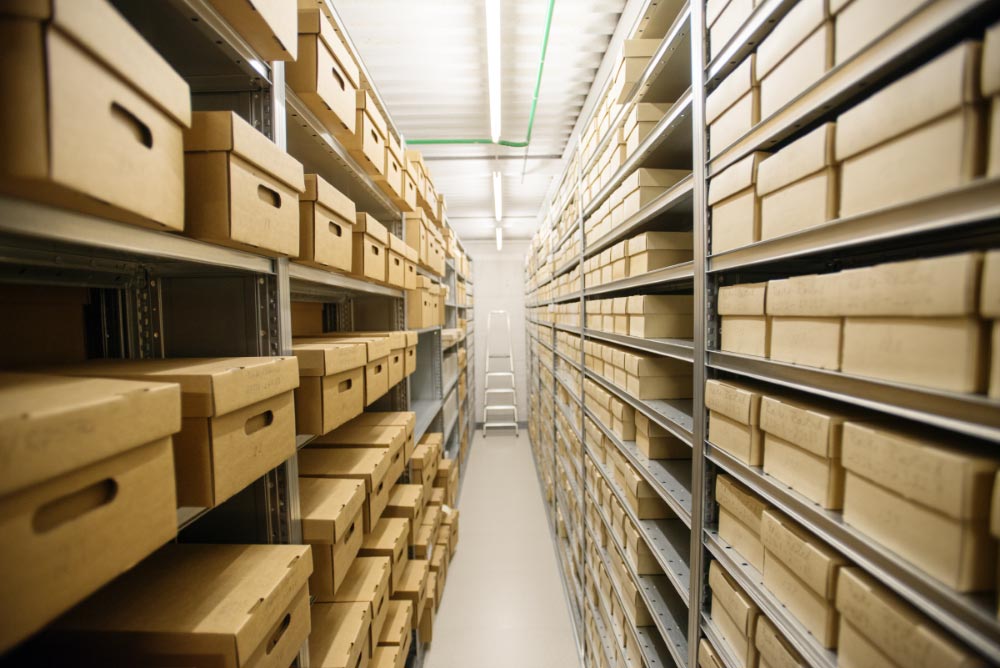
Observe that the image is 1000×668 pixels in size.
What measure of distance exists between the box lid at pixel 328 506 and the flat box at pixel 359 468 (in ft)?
0.13

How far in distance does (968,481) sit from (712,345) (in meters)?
0.54

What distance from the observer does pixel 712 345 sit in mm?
958

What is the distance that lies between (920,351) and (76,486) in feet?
3.23

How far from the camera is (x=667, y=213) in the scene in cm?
155

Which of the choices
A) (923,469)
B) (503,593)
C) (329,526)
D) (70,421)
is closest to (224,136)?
(70,421)

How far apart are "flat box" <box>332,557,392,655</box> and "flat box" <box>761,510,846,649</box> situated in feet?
3.75

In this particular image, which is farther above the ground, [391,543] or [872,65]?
[872,65]

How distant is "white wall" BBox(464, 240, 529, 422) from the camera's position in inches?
260

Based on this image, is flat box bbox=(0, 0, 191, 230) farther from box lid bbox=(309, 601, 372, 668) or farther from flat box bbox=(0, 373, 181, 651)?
box lid bbox=(309, 601, 372, 668)

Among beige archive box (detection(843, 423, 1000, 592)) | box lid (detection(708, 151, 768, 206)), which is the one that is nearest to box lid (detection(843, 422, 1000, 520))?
beige archive box (detection(843, 423, 1000, 592))

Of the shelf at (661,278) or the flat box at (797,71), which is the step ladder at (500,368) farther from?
the flat box at (797,71)

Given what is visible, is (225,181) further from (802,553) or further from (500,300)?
(500,300)

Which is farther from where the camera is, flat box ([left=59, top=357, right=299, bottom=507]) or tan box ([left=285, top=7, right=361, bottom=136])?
tan box ([left=285, top=7, right=361, bottom=136])

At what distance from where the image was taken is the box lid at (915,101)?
438 millimetres
